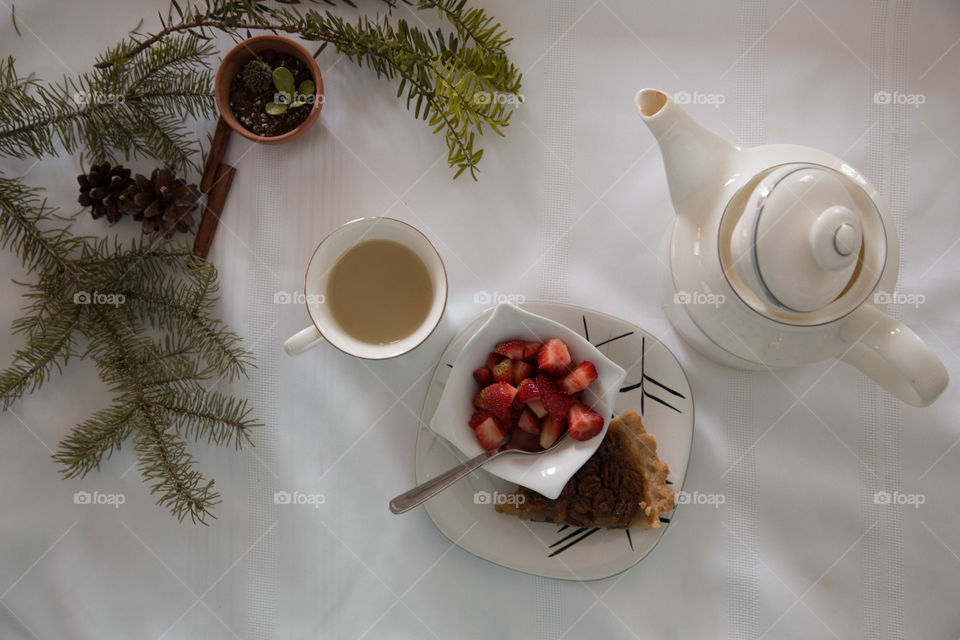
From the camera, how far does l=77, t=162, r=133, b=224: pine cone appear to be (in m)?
0.81

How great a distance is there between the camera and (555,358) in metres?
0.73

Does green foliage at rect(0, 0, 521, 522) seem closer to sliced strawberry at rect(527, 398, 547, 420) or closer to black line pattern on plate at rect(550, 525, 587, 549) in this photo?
sliced strawberry at rect(527, 398, 547, 420)

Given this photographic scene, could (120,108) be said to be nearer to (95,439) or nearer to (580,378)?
(95,439)

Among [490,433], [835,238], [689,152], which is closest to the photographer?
[835,238]

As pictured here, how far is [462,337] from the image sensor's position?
800 millimetres

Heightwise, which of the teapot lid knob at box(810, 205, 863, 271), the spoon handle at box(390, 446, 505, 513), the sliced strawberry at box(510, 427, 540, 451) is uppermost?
the teapot lid knob at box(810, 205, 863, 271)

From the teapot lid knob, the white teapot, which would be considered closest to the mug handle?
the white teapot

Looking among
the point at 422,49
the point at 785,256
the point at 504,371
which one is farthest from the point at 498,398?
the point at 422,49

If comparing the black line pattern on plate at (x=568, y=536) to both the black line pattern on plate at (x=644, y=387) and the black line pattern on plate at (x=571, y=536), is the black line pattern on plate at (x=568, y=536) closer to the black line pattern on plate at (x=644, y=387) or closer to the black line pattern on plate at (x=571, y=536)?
the black line pattern on plate at (x=571, y=536)

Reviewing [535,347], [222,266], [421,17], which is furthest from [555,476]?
[421,17]

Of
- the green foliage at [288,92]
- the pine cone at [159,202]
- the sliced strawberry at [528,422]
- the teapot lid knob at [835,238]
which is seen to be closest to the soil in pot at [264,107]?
the green foliage at [288,92]

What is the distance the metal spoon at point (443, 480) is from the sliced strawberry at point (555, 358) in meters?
0.08

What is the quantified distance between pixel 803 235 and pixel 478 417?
41 cm

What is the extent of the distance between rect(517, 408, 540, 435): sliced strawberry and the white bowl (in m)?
0.03
